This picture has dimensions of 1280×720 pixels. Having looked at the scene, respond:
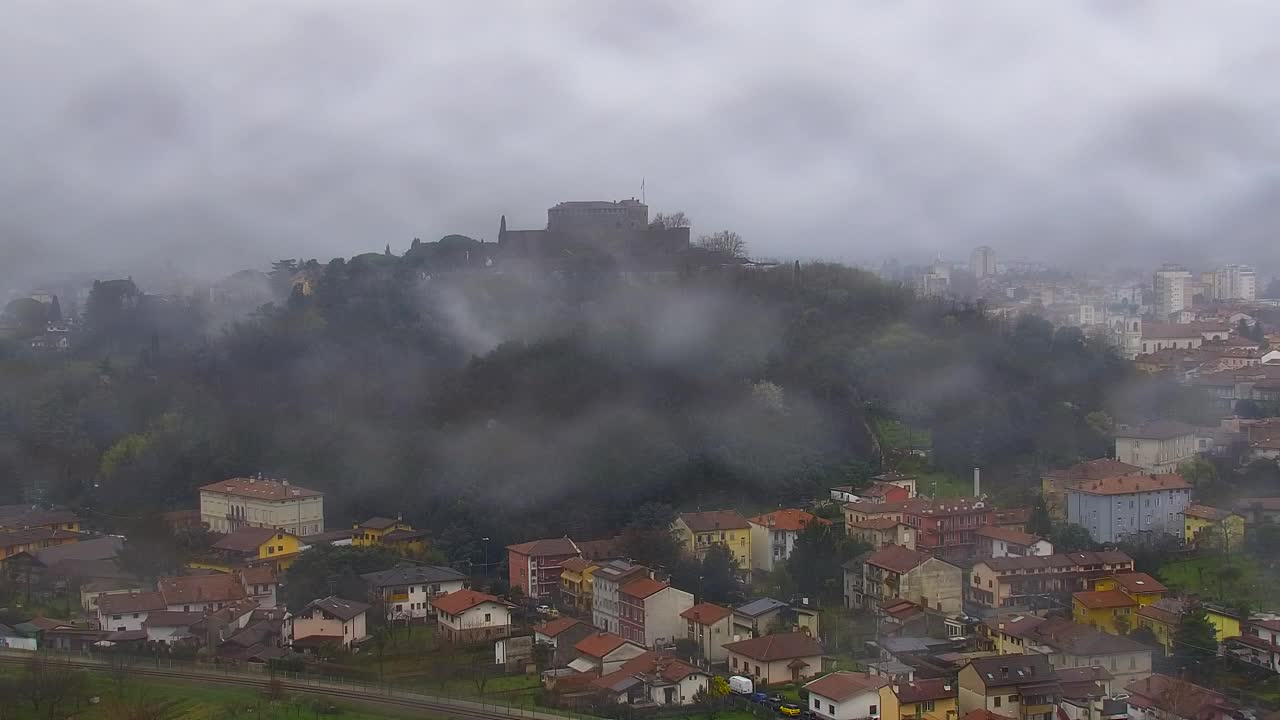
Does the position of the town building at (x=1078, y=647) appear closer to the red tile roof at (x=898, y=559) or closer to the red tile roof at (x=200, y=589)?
the red tile roof at (x=898, y=559)

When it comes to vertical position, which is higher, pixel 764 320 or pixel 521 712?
pixel 764 320

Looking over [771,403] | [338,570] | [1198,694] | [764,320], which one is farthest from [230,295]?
[1198,694]

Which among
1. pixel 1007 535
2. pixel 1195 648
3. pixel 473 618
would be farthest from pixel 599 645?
pixel 1007 535

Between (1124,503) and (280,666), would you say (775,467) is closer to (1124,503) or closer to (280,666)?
(1124,503)

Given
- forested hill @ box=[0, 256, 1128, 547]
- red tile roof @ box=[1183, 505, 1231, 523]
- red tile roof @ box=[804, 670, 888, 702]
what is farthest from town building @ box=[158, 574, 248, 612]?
red tile roof @ box=[1183, 505, 1231, 523]

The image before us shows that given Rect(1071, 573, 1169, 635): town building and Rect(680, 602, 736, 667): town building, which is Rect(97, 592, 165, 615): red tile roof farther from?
Rect(1071, 573, 1169, 635): town building
